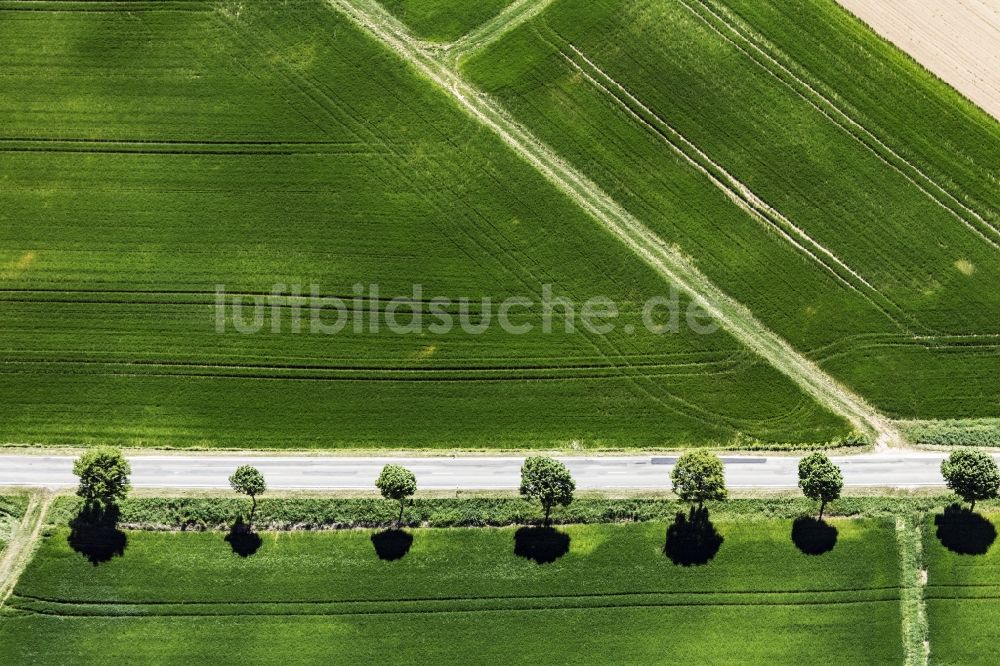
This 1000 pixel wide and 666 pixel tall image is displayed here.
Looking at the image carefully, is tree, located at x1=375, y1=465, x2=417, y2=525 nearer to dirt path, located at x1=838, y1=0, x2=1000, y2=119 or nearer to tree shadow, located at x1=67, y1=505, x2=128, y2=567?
tree shadow, located at x1=67, y1=505, x2=128, y2=567

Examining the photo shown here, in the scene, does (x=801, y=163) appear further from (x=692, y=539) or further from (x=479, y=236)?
(x=692, y=539)

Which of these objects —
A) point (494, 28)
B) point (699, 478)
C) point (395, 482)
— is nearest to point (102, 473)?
point (395, 482)

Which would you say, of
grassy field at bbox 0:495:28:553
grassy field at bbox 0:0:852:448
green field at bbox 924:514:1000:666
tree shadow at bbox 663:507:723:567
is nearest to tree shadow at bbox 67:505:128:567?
grassy field at bbox 0:495:28:553

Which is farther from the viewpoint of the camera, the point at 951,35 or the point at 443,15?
the point at 443,15

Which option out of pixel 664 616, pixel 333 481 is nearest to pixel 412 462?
pixel 333 481

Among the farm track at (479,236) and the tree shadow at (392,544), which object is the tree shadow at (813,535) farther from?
the tree shadow at (392,544)

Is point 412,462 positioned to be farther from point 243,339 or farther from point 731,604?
point 731,604

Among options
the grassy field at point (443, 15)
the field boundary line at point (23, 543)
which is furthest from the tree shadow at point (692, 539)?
the field boundary line at point (23, 543)
